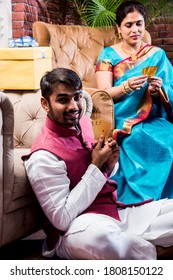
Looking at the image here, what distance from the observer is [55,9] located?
4.89 metres

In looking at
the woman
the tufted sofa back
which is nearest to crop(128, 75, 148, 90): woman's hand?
the woman

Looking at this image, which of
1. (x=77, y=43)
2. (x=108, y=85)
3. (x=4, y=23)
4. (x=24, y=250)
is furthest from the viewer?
(x=4, y=23)

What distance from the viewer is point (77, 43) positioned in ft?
11.6

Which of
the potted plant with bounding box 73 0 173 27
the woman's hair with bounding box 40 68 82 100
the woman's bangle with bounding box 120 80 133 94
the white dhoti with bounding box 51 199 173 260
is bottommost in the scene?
the white dhoti with bounding box 51 199 173 260

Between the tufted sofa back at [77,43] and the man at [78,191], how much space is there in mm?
1526

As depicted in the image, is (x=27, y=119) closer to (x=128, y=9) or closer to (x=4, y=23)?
(x=128, y=9)

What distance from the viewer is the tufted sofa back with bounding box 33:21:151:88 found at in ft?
11.3

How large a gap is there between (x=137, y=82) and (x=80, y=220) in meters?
1.14

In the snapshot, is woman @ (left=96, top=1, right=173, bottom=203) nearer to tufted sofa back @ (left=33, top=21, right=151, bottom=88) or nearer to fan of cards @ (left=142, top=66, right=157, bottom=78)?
fan of cards @ (left=142, top=66, right=157, bottom=78)

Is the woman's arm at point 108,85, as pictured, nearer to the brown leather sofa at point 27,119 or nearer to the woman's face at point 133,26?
the brown leather sofa at point 27,119

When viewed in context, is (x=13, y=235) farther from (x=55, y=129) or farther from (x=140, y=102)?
(x=140, y=102)

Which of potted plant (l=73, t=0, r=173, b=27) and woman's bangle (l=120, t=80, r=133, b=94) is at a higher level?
potted plant (l=73, t=0, r=173, b=27)

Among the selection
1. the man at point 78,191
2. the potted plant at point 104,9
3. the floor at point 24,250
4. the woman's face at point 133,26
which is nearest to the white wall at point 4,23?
the potted plant at point 104,9

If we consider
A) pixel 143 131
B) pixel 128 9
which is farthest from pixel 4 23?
pixel 143 131
